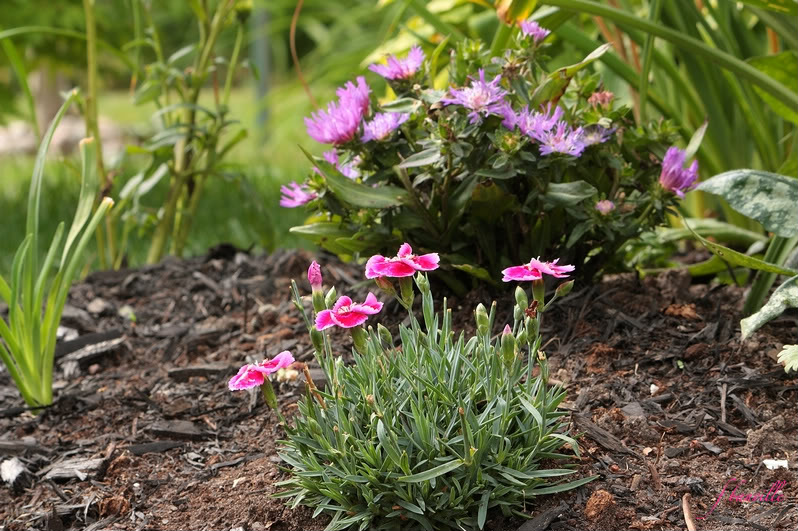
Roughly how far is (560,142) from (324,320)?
78cm

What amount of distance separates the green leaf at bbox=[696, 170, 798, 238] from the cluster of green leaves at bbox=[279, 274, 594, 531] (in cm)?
65

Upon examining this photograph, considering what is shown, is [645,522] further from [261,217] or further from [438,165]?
[261,217]

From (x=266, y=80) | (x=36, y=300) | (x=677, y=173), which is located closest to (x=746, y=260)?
(x=677, y=173)

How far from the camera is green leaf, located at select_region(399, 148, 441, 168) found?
182cm

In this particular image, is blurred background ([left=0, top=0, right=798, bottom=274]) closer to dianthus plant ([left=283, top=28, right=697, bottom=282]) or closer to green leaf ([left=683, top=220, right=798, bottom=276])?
dianthus plant ([left=283, top=28, right=697, bottom=282])

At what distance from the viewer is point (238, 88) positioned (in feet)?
44.9

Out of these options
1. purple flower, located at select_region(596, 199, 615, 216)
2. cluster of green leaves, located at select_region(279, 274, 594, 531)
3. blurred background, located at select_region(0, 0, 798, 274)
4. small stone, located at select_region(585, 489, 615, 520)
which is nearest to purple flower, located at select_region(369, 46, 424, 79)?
blurred background, located at select_region(0, 0, 798, 274)

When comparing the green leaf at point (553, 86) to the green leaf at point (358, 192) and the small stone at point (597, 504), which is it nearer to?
the green leaf at point (358, 192)

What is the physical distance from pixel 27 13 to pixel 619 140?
14.3 ft

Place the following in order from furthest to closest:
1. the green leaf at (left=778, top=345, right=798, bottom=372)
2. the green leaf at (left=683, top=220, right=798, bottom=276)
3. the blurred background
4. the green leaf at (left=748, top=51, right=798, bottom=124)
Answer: the blurred background < the green leaf at (left=748, top=51, right=798, bottom=124) < the green leaf at (left=683, top=220, right=798, bottom=276) < the green leaf at (left=778, top=345, right=798, bottom=372)

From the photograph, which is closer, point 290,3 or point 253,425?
point 253,425

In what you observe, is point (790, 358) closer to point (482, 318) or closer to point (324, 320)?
point (482, 318)

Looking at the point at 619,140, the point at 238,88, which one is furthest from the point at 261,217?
the point at 238,88

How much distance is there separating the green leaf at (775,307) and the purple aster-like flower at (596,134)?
529mm
